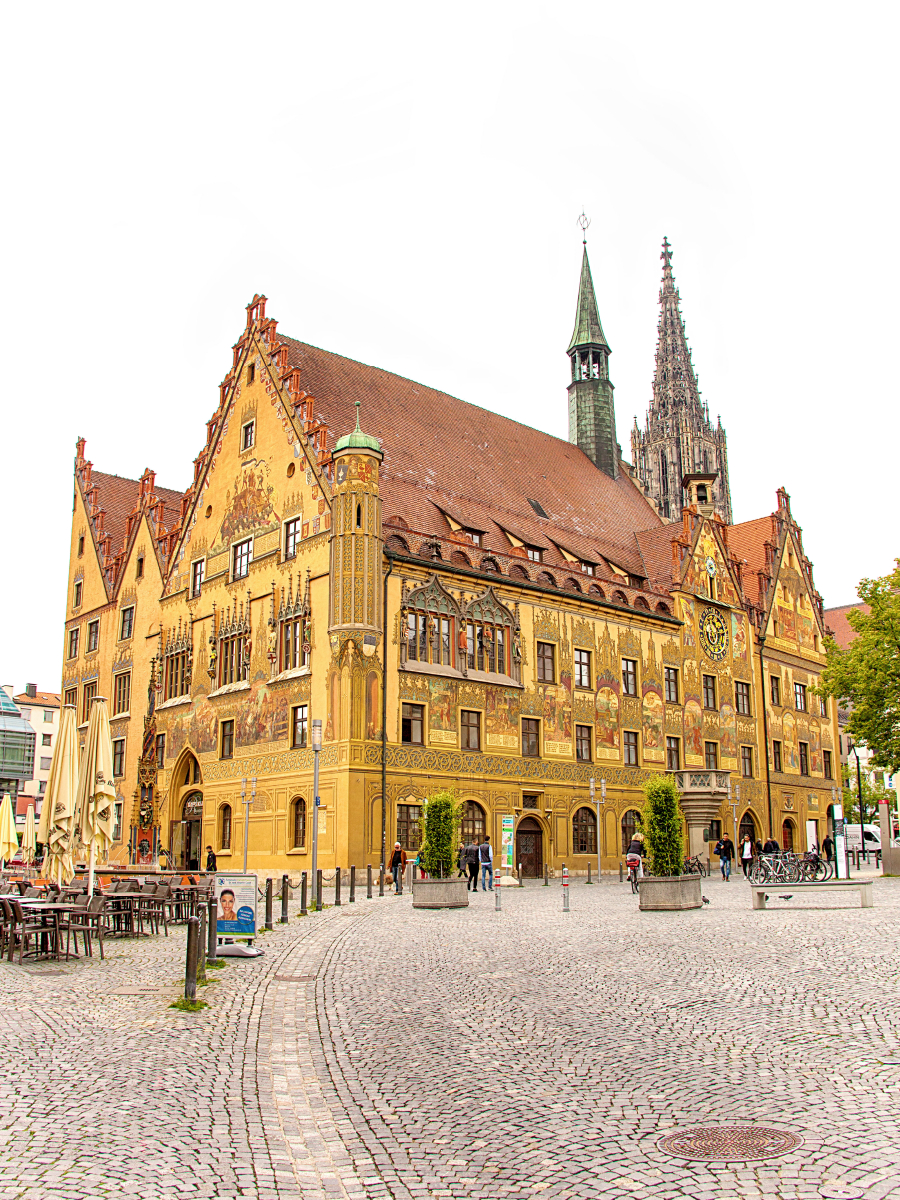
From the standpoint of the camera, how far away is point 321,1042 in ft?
29.7

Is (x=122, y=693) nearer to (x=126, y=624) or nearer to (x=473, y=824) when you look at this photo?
(x=126, y=624)

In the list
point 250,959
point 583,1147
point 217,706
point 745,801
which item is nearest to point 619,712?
point 745,801

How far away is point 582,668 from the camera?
137ft

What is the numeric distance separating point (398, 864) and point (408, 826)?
3.93 metres

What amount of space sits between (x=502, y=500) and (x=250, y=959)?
30535 millimetres

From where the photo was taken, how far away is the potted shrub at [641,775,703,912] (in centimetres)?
2097

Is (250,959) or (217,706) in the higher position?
(217,706)

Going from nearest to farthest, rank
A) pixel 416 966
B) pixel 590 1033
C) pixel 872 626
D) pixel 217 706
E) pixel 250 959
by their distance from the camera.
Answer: pixel 590 1033 < pixel 416 966 < pixel 250 959 < pixel 872 626 < pixel 217 706

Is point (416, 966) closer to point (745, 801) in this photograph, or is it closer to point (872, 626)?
point (872, 626)

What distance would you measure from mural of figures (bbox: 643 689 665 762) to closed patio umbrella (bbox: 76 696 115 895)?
25.5 metres

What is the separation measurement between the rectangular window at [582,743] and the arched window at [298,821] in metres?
10.5

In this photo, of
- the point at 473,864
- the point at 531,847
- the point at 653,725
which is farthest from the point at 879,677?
the point at 473,864

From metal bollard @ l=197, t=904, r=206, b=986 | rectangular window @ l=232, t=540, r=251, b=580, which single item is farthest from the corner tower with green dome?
metal bollard @ l=197, t=904, r=206, b=986

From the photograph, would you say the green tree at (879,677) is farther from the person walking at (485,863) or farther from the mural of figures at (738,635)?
the person walking at (485,863)
